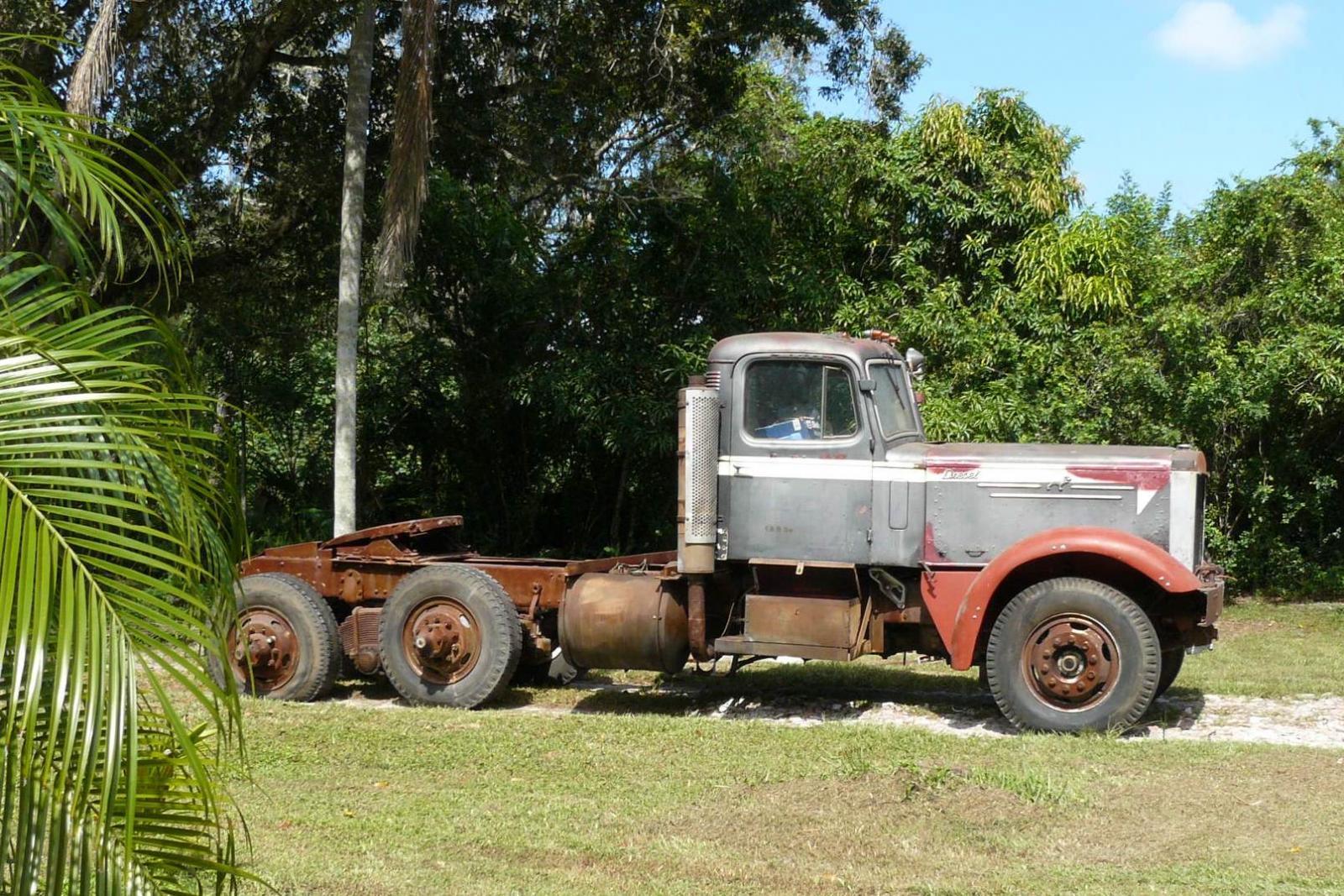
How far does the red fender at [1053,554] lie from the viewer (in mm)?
7715

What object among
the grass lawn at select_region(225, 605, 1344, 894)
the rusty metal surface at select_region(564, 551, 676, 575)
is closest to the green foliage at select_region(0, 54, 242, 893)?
the grass lawn at select_region(225, 605, 1344, 894)

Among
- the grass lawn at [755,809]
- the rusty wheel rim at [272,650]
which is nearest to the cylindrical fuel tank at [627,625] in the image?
the grass lawn at [755,809]

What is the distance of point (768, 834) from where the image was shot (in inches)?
230

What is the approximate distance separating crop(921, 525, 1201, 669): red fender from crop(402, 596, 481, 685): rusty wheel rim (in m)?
3.03

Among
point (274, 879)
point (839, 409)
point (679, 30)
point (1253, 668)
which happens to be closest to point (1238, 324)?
point (1253, 668)

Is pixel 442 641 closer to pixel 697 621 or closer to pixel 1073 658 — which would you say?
pixel 697 621

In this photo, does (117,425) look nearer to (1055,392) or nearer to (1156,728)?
(1156,728)

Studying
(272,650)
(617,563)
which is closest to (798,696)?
(617,563)

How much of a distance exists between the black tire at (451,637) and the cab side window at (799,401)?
2036mm

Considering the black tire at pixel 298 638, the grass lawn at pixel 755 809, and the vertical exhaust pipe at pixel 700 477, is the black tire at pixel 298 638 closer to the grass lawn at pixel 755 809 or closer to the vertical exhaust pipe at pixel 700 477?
the grass lawn at pixel 755 809

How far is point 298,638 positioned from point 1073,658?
496 cm

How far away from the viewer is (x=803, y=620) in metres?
8.38

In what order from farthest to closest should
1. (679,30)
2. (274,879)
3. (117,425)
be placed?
(679,30), (274,879), (117,425)

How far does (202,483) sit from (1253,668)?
9139mm
